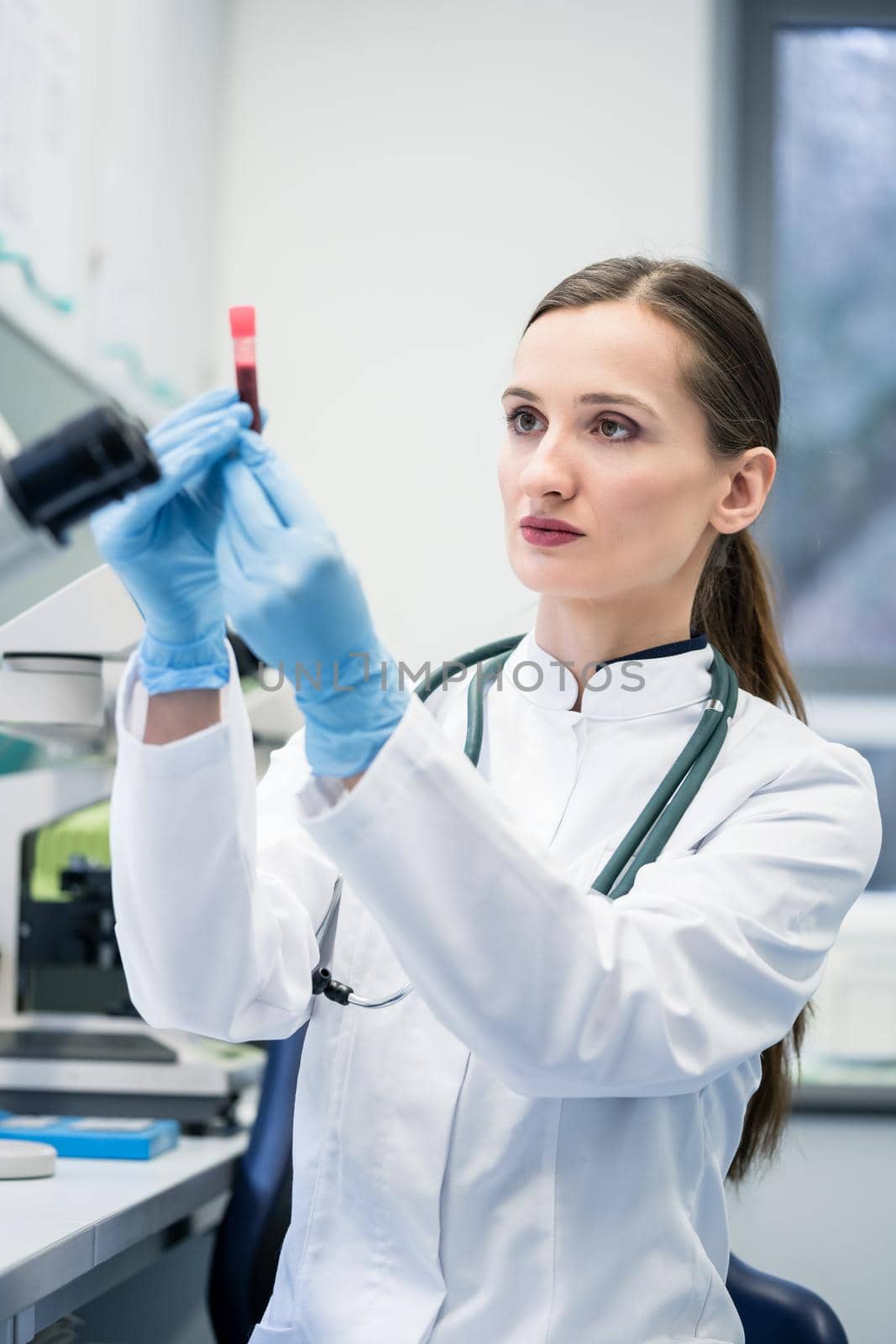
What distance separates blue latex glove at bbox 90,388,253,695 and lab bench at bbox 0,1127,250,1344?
0.49 meters

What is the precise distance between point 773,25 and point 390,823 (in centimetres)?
235

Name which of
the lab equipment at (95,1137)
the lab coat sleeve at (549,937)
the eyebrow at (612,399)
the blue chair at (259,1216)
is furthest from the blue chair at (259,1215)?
the eyebrow at (612,399)

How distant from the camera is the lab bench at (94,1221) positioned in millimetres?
1062

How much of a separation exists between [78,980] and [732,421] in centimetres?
109

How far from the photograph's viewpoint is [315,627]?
2.51 feet

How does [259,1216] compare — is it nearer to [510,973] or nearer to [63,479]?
[510,973]

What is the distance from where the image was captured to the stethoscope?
3.22 feet

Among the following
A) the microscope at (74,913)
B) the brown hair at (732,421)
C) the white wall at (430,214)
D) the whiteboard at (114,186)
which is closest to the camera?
the brown hair at (732,421)

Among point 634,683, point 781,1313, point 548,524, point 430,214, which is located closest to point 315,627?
point 548,524

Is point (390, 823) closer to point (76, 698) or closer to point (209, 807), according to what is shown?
point (209, 807)

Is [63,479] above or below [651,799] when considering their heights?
above

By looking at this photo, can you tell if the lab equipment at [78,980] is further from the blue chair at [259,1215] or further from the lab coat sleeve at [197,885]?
the lab coat sleeve at [197,885]

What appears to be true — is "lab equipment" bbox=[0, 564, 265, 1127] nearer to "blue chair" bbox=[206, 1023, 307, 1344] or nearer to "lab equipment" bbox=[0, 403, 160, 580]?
"blue chair" bbox=[206, 1023, 307, 1344]

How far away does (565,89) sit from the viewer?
2436 mm
